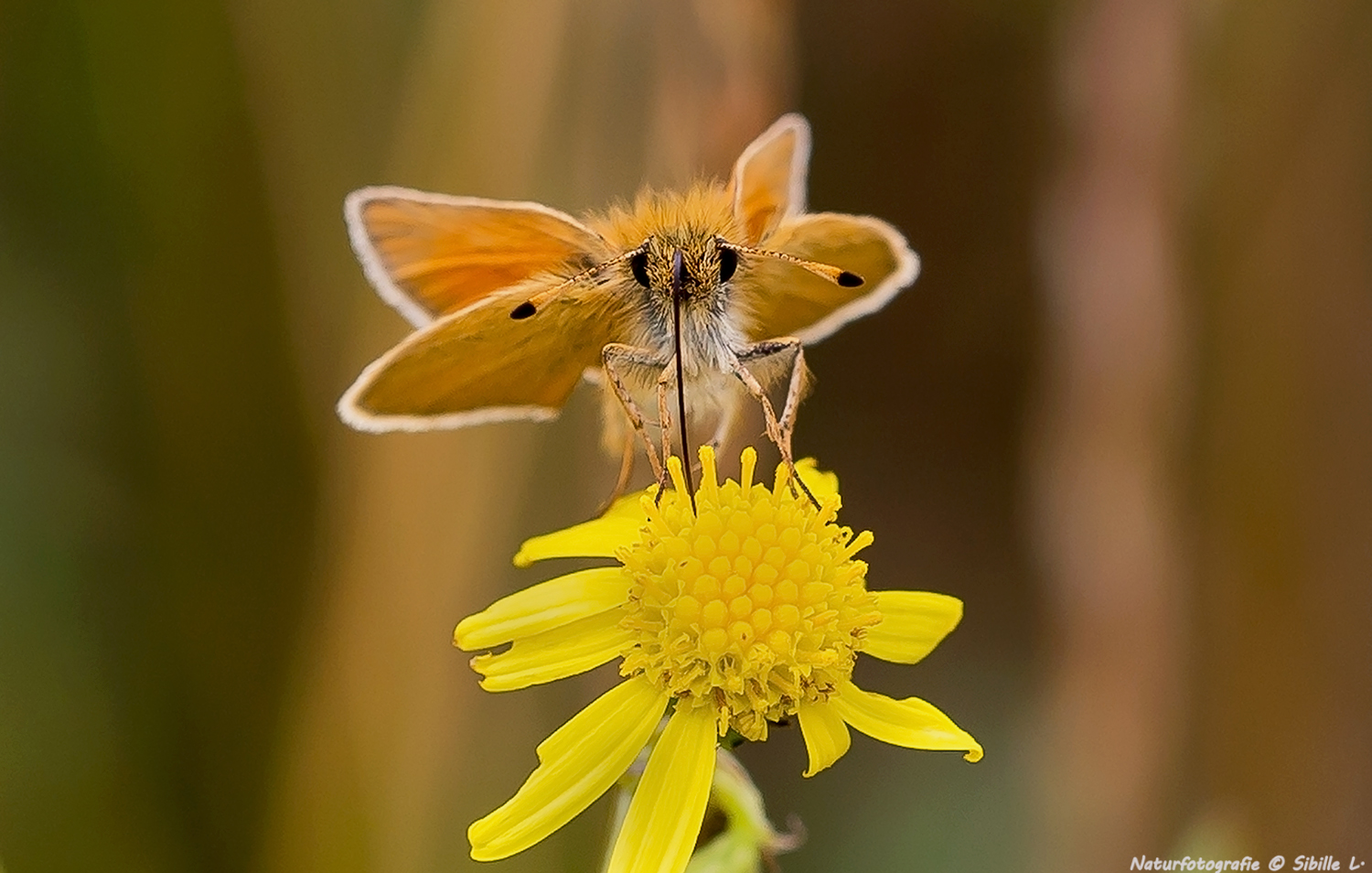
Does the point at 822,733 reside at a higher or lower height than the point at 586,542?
lower

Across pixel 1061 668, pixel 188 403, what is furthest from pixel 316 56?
pixel 1061 668

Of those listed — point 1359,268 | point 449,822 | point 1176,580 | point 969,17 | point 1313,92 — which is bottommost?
point 449,822

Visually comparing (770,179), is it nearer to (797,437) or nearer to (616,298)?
(616,298)

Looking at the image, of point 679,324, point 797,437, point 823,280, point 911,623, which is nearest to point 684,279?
point 679,324

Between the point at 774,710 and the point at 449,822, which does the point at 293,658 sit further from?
the point at 774,710

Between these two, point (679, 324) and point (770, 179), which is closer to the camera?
point (679, 324)

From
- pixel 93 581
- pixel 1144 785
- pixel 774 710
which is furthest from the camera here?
pixel 1144 785

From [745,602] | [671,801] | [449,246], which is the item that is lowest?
[671,801]

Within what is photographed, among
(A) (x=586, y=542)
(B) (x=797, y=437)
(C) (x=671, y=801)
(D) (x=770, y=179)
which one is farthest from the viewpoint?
(B) (x=797, y=437)
